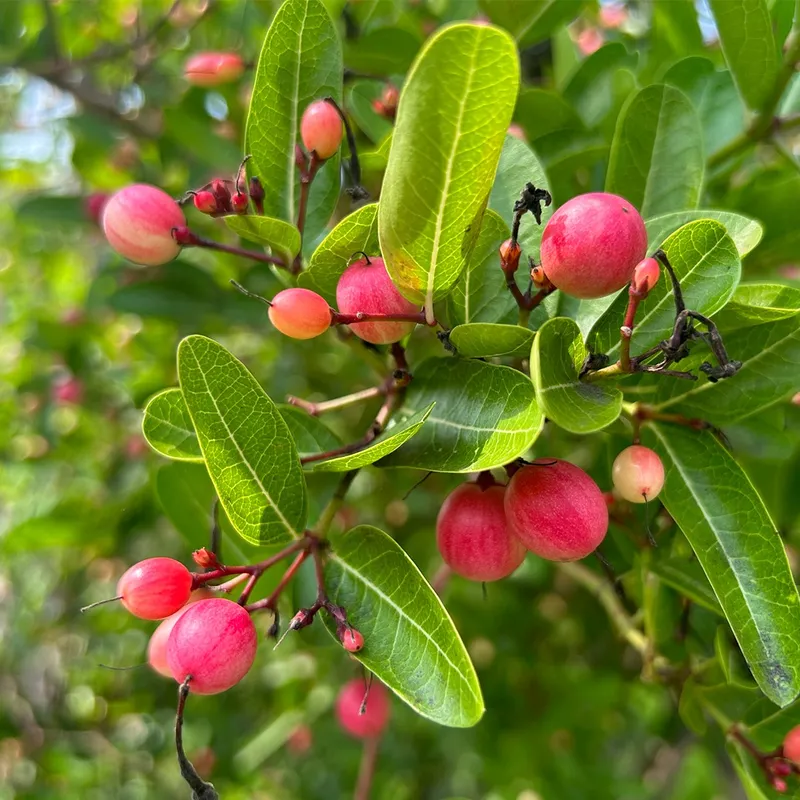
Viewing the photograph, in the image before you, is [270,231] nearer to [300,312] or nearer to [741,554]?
[300,312]

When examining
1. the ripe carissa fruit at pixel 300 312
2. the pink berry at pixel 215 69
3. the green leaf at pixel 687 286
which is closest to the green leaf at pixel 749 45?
the green leaf at pixel 687 286

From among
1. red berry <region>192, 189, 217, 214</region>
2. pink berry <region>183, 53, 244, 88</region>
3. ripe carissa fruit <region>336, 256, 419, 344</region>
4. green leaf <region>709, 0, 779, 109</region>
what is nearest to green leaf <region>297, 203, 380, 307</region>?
ripe carissa fruit <region>336, 256, 419, 344</region>

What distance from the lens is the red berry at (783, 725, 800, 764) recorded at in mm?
988

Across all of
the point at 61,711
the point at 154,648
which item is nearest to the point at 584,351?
the point at 154,648

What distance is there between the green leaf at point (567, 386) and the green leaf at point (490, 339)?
43mm

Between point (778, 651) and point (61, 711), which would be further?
point (61, 711)

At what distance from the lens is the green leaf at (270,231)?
91cm

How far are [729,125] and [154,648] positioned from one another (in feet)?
4.20

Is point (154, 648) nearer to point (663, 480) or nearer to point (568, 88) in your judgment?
point (663, 480)

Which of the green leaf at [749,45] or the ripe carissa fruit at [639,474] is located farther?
the green leaf at [749,45]

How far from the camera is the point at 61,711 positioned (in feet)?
9.30

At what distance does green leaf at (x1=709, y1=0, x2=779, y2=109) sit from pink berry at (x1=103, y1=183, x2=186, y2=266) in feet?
2.93

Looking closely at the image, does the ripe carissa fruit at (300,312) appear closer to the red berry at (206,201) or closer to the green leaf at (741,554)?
the red berry at (206,201)

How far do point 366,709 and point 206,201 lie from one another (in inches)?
55.2
